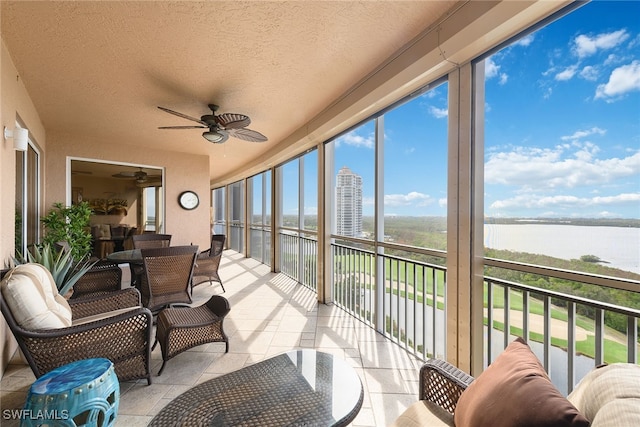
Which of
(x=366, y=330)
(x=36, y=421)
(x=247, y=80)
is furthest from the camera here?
(x=366, y=330)

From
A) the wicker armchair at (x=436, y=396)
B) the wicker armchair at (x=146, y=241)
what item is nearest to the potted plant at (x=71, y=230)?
the wicker armchair at (x=146, y=241)

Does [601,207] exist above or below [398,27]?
below

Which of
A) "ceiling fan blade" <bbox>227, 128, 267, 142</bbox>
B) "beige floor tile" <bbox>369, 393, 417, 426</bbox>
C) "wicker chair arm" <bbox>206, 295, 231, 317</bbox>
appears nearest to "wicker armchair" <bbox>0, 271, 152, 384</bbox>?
"wicker chair arm" <bbox>206, 295, 231, 317</bbox>

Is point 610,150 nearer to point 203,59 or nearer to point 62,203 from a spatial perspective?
point 203,59

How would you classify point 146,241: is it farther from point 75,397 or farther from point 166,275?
point 75,397

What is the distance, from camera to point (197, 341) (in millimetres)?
2377

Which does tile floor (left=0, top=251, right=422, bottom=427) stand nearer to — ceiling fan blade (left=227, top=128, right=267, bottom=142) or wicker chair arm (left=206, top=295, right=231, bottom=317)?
wicker chair arm (left=206, top=295, right=231, bottom=317)

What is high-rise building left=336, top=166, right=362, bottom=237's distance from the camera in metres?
3.65

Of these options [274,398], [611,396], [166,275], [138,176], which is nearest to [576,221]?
[611,396]

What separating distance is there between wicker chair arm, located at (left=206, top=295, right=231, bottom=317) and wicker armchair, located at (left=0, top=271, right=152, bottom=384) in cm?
64

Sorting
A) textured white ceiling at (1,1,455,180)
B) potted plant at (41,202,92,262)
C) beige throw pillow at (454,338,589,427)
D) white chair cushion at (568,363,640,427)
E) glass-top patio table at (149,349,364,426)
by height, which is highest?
textured white ceiling at (1,1,455,180)

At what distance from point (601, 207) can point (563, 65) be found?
0.85m

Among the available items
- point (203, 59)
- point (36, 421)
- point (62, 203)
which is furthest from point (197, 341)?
point (62, 203)

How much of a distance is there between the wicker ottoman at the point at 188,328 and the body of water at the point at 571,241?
2357 millimetres
